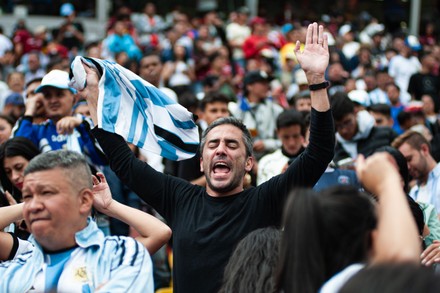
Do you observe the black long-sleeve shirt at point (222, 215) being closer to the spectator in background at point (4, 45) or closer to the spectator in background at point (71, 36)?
the spectator in background at point (4, 45)

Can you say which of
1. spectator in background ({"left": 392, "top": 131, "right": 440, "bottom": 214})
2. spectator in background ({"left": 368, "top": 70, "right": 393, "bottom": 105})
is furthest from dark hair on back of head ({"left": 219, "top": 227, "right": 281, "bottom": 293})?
spectator in background ({"left": 368, "top": 70, "right": 393, "bottom": 105})

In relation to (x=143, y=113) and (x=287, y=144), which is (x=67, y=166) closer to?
(x=143, y=113)

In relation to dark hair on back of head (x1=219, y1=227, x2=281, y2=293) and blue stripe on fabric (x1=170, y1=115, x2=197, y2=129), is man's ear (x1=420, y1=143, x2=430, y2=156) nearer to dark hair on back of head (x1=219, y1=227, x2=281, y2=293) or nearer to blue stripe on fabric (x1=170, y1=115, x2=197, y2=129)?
blue stripe on fabric (x1=170, y1=115, x2=197, y2=129)

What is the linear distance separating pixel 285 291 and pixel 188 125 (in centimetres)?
287

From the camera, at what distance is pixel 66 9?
2102 cm

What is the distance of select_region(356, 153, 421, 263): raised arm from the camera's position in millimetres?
2787

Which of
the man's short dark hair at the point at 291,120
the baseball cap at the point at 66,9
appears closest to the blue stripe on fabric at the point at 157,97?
the man's short dark hair at the point at 291,120

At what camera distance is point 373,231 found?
10.2 ft

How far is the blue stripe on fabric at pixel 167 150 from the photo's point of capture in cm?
571

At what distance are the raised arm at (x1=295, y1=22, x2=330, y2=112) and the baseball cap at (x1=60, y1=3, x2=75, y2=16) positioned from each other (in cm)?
1564

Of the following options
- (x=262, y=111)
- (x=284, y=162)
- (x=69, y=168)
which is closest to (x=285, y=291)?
(x=69, y=168)

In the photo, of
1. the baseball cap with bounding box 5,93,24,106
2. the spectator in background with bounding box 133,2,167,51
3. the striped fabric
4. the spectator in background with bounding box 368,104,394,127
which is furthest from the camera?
the spectator in background with bounding box 133,2,167,51

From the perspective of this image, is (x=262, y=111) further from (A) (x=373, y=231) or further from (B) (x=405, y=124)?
(A) (x=373, y=231)

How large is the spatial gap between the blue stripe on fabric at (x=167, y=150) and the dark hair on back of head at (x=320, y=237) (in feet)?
8.73
